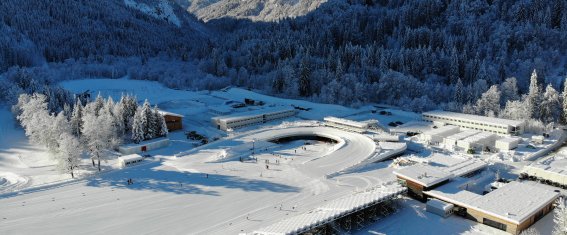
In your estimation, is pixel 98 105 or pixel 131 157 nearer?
pixel 131 157

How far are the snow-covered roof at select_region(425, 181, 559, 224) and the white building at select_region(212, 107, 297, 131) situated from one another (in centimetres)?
3751

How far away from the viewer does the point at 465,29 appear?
402 ft

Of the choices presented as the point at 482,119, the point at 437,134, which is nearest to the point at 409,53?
the point at 482,119

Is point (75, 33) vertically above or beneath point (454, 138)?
above

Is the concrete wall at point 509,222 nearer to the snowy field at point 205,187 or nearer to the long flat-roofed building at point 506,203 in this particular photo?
the long flat-roofed building at point 506,203

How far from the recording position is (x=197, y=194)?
45.4m

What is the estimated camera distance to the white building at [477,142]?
5906cm

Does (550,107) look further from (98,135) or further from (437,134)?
(98,135)

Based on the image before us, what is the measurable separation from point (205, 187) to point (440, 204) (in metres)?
22.7

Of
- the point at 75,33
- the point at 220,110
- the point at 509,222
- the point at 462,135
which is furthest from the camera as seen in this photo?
the point at 75,33

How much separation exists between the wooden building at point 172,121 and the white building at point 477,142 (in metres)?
41.6

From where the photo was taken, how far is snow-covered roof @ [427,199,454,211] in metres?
40.0

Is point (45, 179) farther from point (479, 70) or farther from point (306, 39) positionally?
point (306, 39)

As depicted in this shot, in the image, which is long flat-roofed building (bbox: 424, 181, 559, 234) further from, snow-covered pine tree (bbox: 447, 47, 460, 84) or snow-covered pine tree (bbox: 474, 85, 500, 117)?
snow-covered pine tree (bbox: 447, 47, 460, 84)
